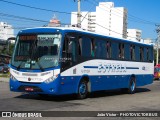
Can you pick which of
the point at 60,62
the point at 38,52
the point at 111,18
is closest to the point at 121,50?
the point at 60,62

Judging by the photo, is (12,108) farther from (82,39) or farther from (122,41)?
(122,41)

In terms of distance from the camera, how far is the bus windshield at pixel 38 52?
15375 millimetres

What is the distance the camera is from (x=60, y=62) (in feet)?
50.6

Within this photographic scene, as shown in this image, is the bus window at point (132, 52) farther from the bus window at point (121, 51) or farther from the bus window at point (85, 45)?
the bus window at point (85, 45)

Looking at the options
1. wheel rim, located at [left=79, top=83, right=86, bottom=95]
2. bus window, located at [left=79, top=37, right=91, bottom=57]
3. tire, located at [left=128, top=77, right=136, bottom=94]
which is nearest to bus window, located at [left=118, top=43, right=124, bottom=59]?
tire, located at [left=128, top=77, right=136, bottom=94]

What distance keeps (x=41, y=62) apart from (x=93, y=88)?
12.6 ft

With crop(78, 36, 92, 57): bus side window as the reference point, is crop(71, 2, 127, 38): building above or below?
above

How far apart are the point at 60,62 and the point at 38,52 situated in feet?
3.16

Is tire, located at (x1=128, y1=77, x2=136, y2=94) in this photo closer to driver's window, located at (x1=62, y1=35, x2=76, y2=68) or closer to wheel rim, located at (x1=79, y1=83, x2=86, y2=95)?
wheel rim, located at (x1=79, y1=83, x2=86, y2=95)

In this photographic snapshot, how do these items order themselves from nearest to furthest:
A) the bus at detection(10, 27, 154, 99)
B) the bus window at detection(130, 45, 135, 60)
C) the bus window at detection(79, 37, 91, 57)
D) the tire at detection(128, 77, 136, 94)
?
the bus at detection(10, 27, 154, 99) < the bus window at detection(79, 37, 91, 57) < the bus window at detection(130, 45, 135, 60) < the tire at detection(128, 77, 136, 94)

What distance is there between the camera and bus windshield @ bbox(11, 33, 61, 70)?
15.4 m

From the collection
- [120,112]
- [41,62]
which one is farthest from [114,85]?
[120,112]

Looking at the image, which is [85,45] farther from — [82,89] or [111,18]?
[111,18]

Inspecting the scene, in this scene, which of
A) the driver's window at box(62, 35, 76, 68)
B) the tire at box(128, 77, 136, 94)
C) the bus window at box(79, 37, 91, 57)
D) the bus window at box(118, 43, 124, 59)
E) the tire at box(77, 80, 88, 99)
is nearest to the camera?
the driver's window at box(62, 35, 76, 68)
